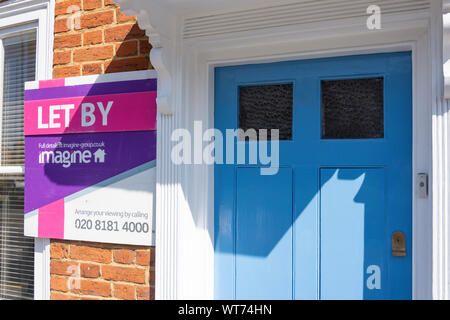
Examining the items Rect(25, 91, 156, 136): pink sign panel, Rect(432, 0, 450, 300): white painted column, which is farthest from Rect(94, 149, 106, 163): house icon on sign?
Rect(432, 0, 450, 300): white painted column

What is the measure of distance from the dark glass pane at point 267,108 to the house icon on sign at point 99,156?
0.79 metres

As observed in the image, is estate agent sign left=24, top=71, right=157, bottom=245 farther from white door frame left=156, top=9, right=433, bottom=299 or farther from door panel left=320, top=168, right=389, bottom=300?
door panel left=320, top=168, right=389, bottom=300

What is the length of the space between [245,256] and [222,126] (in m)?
0.71

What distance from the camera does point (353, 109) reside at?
2025 mm

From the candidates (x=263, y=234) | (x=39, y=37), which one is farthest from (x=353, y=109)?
(x=39, y=37)

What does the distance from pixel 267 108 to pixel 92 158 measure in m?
1.04

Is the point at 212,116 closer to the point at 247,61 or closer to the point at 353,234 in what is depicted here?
the point at 247,61

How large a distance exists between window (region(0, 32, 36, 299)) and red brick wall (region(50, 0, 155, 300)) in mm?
310

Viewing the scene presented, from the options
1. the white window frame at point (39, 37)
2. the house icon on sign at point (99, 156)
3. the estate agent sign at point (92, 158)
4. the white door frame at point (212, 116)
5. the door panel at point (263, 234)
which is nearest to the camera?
the white door frame at point (212, 116)

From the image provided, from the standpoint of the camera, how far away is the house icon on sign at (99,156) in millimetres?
2338

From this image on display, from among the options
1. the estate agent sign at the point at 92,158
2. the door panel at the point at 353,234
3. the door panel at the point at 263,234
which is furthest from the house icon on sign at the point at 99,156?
the door panel at the point at 353,234

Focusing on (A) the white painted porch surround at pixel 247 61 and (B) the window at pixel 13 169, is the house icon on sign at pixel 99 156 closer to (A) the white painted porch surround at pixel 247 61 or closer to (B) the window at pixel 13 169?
(A) the white painted porch surround at pixel 247 61

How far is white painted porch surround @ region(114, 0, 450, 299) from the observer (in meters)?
1.68

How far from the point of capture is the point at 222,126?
7.41 ft
